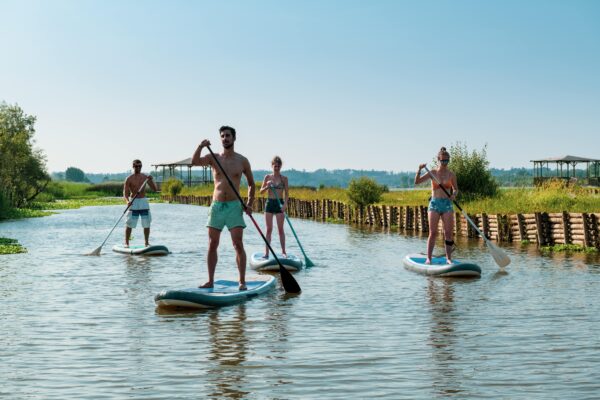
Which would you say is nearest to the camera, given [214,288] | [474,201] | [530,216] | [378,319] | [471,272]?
[378,319]

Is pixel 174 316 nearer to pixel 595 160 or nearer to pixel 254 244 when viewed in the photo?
pixel 254 244

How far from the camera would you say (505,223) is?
27188 millimetres

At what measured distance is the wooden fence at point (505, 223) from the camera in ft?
Result: 75.5

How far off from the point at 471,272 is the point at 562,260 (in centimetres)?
542

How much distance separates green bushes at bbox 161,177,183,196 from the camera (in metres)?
92.8

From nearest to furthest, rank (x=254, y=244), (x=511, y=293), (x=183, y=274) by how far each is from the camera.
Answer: (x=511, y=293), (x=183, y=274), (x=254, y=244)

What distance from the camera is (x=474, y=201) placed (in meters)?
34.4

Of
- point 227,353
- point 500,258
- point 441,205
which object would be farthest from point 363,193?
point 227,353

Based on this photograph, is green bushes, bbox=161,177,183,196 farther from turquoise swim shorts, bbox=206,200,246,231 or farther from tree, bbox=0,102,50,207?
turquoise swim shorts, bbox=206,200,246,231

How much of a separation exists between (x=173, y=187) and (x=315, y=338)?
85.2 metres

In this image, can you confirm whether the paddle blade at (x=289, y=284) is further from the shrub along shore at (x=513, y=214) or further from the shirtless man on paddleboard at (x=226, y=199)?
the shrub along shore at (x=513, y=214)

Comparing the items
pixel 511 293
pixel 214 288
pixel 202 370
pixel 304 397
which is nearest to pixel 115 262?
pixel 214 288

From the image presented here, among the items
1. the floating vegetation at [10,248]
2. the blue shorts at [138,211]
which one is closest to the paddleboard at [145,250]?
the blue shorts at [138,211]

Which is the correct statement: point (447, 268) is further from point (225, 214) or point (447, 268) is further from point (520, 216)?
point (520, 216)
